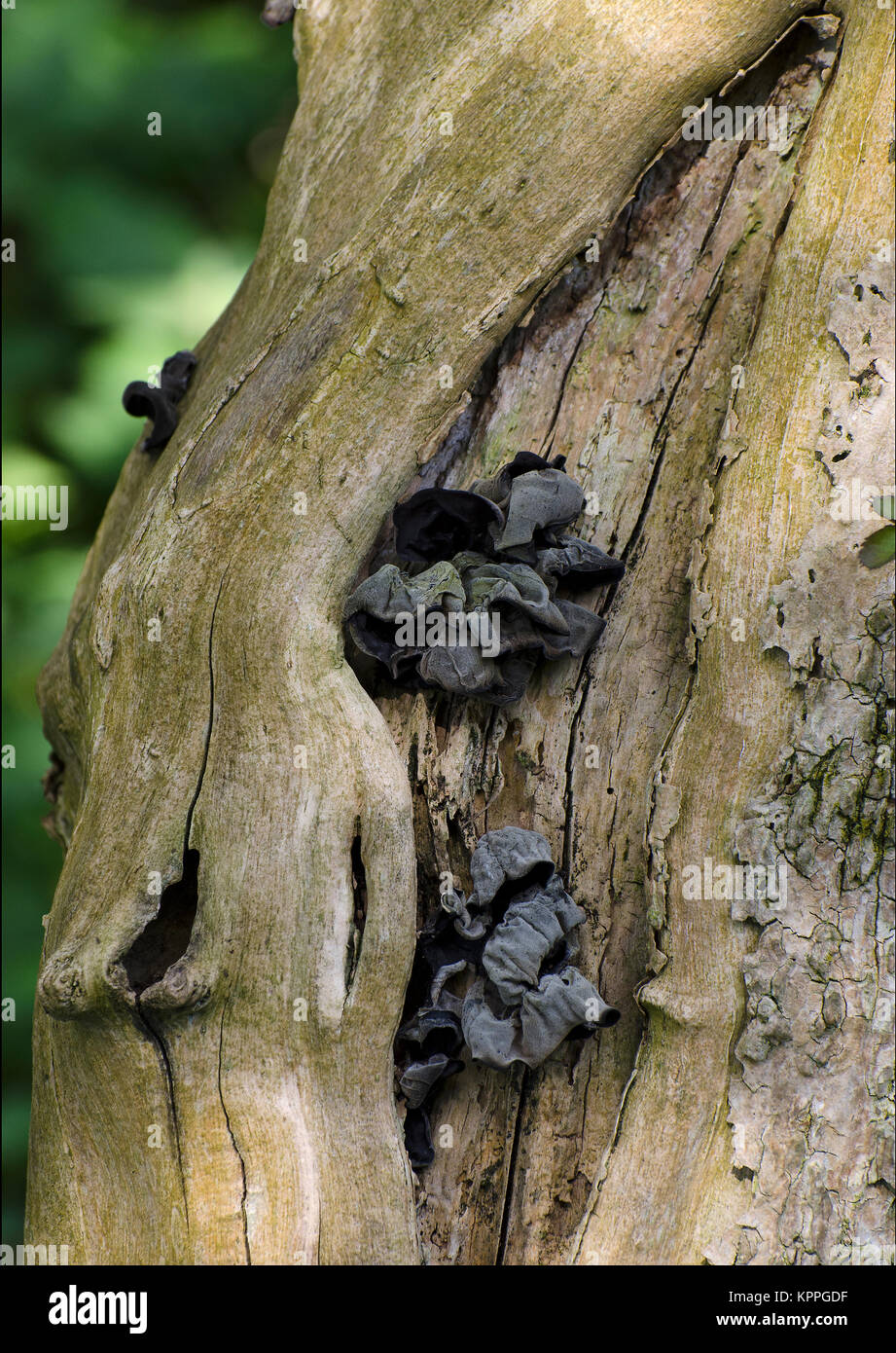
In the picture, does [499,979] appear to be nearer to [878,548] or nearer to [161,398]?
[878,548]

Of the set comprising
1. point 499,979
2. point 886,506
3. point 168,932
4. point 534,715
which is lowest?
point 499,979

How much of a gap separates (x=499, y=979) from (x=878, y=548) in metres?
1.11

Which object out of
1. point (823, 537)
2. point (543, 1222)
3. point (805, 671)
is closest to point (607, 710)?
point (805, 671)

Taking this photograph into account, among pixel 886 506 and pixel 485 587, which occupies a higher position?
pixel 886 506

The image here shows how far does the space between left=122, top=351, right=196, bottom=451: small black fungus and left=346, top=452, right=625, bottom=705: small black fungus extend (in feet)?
2.46

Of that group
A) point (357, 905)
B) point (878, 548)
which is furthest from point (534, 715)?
point (878, 548)

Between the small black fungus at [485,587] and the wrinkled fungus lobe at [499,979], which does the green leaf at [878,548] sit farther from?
the wrinkled fungus lobe at [499,979]

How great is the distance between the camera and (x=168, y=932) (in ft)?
6.59

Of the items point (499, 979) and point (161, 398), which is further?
point (161, 398)

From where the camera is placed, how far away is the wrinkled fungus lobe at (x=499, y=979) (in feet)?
6.40

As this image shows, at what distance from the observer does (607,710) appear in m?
2.18

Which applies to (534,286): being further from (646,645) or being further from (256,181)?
(256,181)

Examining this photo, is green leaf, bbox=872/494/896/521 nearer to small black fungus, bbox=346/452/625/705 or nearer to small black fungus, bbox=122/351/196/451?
small black fungus, bbox=346/452/625/705
